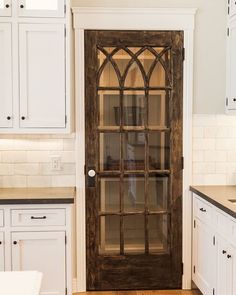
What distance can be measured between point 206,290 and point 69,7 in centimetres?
245

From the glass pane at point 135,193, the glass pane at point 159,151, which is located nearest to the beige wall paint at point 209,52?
the glass pane at point 159,151

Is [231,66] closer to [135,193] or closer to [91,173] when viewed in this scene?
[135,193]

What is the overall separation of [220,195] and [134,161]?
2.80ft

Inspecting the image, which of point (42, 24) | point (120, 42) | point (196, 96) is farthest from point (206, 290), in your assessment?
point (42, 24)

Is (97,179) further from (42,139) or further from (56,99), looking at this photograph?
(56,99)

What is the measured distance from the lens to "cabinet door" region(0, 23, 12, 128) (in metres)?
3.42

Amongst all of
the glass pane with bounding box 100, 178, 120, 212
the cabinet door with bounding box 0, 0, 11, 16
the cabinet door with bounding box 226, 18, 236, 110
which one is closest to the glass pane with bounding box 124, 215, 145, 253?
the glass pane with bounding box 100, 178, 120, 212

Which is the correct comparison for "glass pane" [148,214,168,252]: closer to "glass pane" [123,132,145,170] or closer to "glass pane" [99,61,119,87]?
"glass pane" [123,132,145,170]

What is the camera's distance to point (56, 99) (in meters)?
3.47

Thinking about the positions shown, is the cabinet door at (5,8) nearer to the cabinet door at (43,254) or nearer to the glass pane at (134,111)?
the glass pane at (134,111)

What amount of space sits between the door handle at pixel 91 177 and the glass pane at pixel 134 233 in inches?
16.5

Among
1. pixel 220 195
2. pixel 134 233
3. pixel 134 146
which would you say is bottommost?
pixel 134 233

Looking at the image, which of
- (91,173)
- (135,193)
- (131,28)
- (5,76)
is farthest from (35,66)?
(135,193)

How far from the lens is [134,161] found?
12.8 ft
